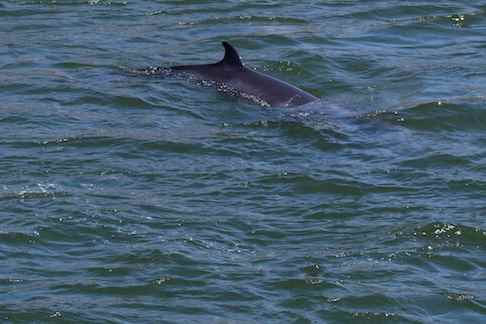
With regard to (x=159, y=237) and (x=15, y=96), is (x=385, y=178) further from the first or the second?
(x=15, y=96)

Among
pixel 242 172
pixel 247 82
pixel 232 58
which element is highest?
pixel 232 58

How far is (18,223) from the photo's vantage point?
11.3m

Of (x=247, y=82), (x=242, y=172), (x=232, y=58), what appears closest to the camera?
(x=242, y=172)

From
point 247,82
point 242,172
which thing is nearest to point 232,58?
point 247,82

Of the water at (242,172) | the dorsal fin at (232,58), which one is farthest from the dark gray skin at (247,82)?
the water at (242,172)

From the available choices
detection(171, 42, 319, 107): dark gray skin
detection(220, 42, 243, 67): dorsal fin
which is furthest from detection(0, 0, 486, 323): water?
detection(220, 42, 243, 67): dorsal fin

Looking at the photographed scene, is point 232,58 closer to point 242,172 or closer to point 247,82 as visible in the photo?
point 247,82

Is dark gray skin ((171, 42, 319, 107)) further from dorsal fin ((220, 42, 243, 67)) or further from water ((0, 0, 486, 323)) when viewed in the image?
water ((0, 0, 486, 323))

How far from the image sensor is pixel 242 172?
12.7m

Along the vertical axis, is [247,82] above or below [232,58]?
below

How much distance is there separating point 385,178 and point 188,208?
1.79 m

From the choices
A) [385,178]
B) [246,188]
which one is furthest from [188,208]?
[385,178]

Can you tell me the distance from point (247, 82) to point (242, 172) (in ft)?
8.15

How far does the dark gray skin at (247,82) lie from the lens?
580 inches
